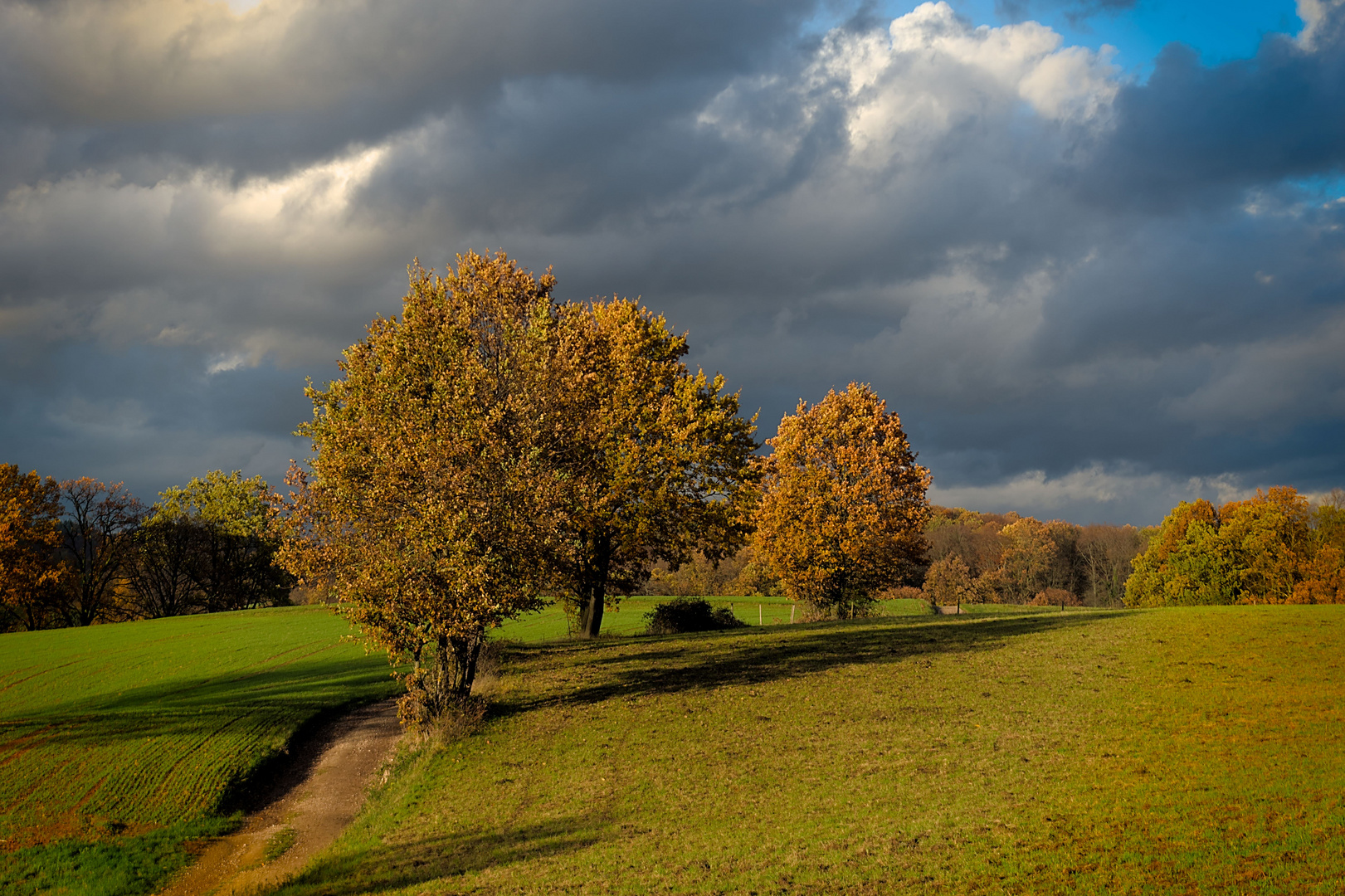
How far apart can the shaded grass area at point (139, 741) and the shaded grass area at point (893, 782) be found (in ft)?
15.6

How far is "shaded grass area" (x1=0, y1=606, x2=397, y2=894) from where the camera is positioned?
16.1m

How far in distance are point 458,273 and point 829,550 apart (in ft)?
86.1

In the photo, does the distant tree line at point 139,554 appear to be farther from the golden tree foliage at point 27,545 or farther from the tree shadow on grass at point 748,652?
the tree shadow on grass at point 748,652

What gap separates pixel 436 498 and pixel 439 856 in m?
9.39

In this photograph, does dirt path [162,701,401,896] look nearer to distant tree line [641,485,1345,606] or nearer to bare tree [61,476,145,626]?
distant tree line [641,485,1345,606]

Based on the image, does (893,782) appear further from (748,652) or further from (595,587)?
(595,587)

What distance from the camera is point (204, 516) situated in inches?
3642

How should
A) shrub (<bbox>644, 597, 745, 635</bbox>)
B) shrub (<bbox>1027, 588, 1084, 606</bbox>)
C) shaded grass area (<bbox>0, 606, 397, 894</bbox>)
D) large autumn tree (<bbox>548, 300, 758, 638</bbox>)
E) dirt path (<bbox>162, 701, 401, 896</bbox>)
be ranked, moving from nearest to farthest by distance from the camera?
dirt path (<bbox>162, 701, 401, 896</bbox>) < shaded grass area (<bbox>0, 606, 397, 894</bbox>) < large autumn tree (<bbox>548, 300, 758, 638</bbox>) < shrub (<bbox>644, 597, 745, 635</bbox>) < shrub (<bbox>1027, 588, 1084, 606</bbox>)

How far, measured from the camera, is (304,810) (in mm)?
19031

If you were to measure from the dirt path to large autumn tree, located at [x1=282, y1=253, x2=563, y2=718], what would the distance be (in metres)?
2.53

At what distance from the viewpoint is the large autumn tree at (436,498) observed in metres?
20.2

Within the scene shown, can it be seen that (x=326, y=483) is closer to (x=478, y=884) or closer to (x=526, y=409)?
(x=526, y=409)

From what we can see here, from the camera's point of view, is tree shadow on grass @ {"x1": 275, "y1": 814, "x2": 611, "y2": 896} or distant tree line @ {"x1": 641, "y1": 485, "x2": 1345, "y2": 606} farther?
distant tree line @ {"x1": 641, "y1": 485, "x2": 1345, "y2": 606}

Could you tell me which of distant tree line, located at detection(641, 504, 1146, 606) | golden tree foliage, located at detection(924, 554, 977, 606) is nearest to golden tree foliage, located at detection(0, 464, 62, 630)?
distant tree line, located at detection(641, 504, 1146, 606)
